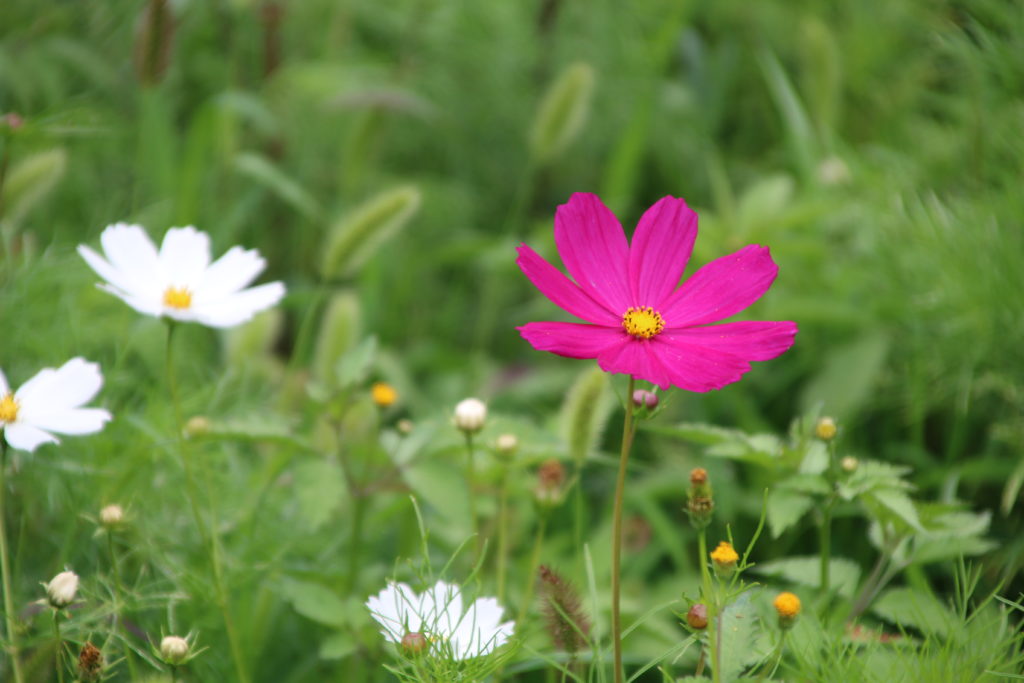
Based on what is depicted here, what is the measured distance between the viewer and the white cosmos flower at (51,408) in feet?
2.55

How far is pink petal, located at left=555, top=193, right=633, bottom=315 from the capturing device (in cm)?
77

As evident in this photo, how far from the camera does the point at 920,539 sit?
0.98 meters

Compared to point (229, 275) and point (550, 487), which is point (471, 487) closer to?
point (550, 487)

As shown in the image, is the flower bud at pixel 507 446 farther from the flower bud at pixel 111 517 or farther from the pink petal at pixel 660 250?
the flower bud at pixel 111 517

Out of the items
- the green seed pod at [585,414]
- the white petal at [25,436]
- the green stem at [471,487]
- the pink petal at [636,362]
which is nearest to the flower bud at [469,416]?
the green stem at [471,487]

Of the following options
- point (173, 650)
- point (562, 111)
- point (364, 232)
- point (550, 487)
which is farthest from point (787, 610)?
point (562, 111)

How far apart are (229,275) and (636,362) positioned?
1.34 feet

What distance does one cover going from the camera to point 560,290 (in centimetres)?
75

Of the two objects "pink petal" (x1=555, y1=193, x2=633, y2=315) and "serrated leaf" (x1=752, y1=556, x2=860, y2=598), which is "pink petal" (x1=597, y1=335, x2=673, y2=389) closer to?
"pink petal" (x1=555, y1=193, x2=633, y2=315)

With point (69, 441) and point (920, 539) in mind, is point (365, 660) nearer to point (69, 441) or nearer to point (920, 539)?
point (69, 441)

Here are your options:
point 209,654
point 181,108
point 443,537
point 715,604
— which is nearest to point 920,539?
point 715,604

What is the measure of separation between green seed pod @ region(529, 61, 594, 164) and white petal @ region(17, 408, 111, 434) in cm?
88

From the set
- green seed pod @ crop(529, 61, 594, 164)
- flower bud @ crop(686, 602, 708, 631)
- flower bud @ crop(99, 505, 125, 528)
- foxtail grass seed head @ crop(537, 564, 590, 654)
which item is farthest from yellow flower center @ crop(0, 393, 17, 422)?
green seed pod @ crop(529, 61, 594, 164)

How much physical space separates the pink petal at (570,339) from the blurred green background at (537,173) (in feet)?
1.66
